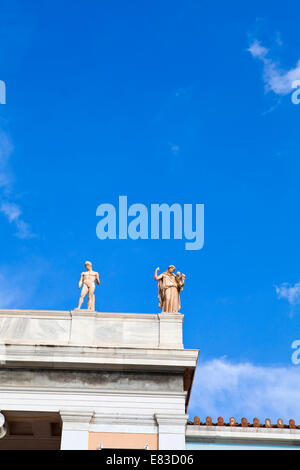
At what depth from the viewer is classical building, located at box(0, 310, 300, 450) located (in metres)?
21.8

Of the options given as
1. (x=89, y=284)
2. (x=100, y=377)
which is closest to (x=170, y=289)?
(x=89, y=284)

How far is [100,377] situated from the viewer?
22.5 metres

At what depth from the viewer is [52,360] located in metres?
22.3

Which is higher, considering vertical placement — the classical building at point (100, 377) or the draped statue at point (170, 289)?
the draped statue at point (170, 289)

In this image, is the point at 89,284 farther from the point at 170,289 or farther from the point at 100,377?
the point at 100,377

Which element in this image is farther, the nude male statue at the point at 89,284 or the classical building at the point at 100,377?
the nude male statue at the point at 89,284

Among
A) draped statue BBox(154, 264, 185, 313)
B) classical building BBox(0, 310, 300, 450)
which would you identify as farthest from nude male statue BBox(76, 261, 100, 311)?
draped statue BBox(154, 264, 185, 313)

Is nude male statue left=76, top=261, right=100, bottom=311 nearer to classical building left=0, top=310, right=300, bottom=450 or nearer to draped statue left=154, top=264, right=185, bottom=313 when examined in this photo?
classical building left=0, top=310, right=300, bottom=450

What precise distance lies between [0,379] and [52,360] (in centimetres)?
178

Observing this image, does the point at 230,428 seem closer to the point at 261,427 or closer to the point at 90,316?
the point at 261,427

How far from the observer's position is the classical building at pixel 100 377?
21828mm

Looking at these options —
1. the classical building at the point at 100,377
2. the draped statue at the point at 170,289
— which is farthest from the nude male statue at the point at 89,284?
the draped statue at the point at 170,289

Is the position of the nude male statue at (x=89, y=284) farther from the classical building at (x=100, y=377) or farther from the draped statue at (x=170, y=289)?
the draped statue at (x=170, y=289)
